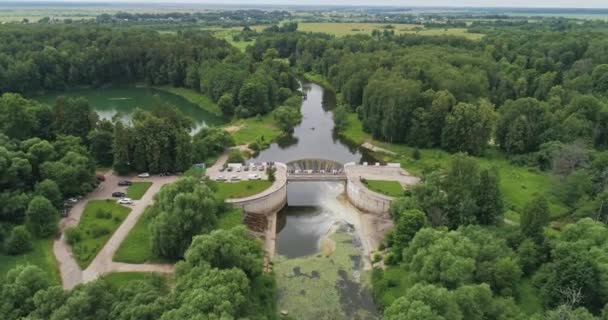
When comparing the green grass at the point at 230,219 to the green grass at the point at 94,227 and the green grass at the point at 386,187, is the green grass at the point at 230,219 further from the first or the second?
the green grass at the point at 386,187

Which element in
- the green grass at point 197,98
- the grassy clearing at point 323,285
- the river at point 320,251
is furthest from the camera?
the green grass at point 197,98

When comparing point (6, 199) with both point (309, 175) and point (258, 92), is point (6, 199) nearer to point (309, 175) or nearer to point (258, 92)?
point (309, 175)

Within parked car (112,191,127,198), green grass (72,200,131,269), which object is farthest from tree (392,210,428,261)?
parked car (112,191,127,198)

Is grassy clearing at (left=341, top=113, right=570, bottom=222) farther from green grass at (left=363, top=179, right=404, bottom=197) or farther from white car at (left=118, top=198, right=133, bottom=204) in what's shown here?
white car at (left=118, top=198, right=133, bottom=204)

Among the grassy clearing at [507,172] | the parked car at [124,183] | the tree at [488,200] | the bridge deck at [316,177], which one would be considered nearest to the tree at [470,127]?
the grassy clearing at [507,172]

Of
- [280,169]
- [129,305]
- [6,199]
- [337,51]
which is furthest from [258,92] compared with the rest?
[129,305]

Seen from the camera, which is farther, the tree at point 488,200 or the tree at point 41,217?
the tree at point 488,200
